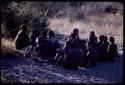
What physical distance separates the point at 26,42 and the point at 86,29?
19.3ft

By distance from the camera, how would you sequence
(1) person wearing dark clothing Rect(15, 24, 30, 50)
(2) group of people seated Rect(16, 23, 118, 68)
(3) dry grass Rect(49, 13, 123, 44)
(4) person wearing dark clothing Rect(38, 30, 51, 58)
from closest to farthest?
(2) group of people seated Rect(16, 23, 118, 68), (4) person wearing dark clothing Rect(38, 30, 51, 58), (1) person wearing dark clothing Rect(15, 24, 30, 50), (3) dry grass Rect(49, 13, 123, 44)

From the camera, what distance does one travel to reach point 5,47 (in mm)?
13391

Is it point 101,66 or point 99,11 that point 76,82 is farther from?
point 99,11

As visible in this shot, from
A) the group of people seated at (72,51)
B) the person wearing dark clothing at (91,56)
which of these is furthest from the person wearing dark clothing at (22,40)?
the person wearing dark clothing at (91,56)

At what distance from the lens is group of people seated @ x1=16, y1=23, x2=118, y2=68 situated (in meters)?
11.7

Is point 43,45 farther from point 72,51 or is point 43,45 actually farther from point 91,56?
point 91,56

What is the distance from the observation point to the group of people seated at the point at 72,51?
38.4 feet

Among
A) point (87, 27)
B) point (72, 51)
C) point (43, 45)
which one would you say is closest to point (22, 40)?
point (43, 45)

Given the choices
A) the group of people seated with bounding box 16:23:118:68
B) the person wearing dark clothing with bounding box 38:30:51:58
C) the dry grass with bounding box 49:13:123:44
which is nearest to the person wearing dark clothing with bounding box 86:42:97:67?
the group of people seated with bounding box 16:23:118:68

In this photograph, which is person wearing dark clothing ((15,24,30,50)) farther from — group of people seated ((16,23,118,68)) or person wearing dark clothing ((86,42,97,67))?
person wearing dark clothing ((86,42,97,67))

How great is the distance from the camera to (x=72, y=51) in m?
11.7

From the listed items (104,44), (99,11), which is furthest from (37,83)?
(99,11)

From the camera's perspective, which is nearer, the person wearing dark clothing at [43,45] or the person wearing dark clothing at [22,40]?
the person wearing dark clothing at [43,45]

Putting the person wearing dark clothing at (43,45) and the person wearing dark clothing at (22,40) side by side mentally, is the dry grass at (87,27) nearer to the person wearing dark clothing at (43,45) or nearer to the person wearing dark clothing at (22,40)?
the person wearing dark clothing at (22,40)
